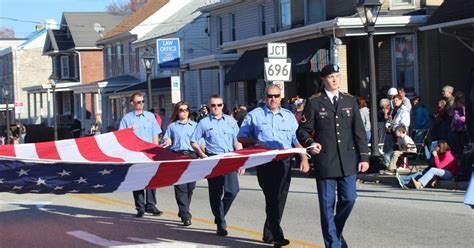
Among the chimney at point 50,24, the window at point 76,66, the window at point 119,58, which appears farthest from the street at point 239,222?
the chimney at point 50,24

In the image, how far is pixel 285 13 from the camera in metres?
34.1

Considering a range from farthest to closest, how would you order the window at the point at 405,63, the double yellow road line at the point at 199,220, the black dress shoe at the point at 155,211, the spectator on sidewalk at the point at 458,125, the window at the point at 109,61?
the window at the point at 109,61 < the window at the point at 405,63 < the spectator on sidewalk at the point at 458,125 < the black dress shoe at the point at 155,211 < the double yellow road line at the point at 199,220

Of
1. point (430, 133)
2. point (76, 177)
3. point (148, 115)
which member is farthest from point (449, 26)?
point (76, 177)

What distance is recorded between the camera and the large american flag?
9531mm

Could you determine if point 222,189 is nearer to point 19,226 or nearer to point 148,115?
point 148,115

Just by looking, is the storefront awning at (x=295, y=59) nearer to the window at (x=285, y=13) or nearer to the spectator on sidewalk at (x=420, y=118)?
the window at (x=285, y=13)

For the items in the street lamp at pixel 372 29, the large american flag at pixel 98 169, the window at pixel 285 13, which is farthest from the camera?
the window at pixel 285 13

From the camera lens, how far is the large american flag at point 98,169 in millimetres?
9531

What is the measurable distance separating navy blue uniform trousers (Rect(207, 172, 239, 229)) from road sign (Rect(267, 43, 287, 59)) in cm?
1090

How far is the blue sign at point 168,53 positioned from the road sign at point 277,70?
9.53 meters

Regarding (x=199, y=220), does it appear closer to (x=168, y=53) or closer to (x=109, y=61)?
(x=168, y=53)

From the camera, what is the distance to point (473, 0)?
2420cm

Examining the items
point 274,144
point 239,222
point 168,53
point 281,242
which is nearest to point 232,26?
point 168,53

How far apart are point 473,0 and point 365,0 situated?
18.9 feet
